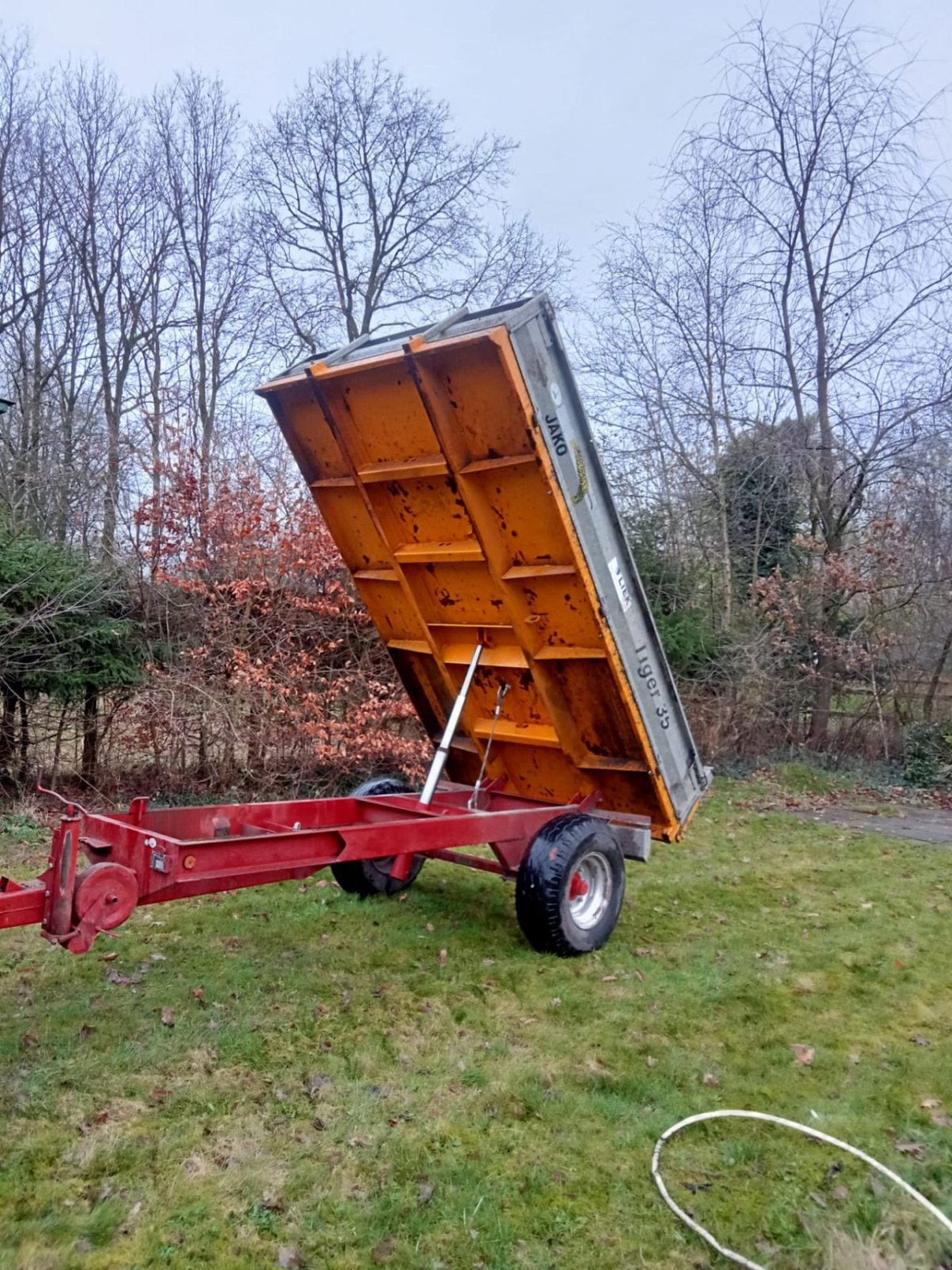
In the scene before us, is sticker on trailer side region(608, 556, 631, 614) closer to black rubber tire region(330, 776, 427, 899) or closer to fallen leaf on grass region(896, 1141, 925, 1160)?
black rubber tire region(330, 776, 427, 899)

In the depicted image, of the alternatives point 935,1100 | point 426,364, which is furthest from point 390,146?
point 935,1100

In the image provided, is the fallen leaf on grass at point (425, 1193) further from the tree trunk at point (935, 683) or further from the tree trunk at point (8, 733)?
the tree trunk at point (935, 683)

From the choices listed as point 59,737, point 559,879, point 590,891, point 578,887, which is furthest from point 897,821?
point 59,737

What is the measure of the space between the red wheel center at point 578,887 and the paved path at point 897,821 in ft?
18.3

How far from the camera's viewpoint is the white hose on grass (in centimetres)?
272

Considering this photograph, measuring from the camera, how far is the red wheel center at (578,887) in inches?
209

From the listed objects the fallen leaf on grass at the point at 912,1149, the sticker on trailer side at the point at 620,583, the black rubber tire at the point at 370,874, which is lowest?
the fallen leaf on grass at the point at 912,1149

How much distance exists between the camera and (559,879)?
16.3ft

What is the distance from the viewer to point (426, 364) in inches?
178

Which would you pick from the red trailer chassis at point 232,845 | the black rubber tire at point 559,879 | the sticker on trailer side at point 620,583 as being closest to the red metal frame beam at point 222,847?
the red trailer chassis at point 232,845

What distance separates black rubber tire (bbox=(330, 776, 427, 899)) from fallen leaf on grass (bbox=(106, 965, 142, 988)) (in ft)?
5.51

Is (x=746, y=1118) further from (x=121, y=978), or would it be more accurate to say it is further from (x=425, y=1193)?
(x=121, y=978)

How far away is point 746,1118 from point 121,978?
3241 millimetres

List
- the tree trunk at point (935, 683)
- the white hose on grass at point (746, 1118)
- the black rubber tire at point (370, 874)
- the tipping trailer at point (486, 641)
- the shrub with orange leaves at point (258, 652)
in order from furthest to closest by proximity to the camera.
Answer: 1. the tree trunk at point (935, 683)
2. the shrub with orange leaves at point (258, 652)
3. the black rubber tire at point (370, 874)
4. the tipping trailer at point (486, 641)
5. the white hose on grass at point (746, 1118)
